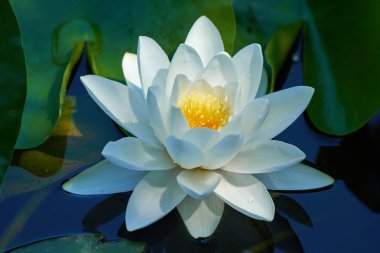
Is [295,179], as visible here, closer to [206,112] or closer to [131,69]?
[206,112]

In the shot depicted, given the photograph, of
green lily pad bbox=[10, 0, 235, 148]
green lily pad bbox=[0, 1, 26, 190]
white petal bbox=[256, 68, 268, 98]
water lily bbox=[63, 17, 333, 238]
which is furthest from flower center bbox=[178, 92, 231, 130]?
green lily pad bbox=[0, 1, 26, 190]

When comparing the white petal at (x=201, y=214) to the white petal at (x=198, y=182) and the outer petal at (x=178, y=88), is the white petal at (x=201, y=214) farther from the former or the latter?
the outer petal at (x=178, y=88)

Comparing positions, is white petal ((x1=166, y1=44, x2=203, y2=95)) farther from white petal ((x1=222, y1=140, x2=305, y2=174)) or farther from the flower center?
white petal ((x1=222, y1=140, x2=305, y2=174))

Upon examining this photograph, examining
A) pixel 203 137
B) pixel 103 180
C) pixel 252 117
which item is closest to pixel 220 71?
pixel 252 117

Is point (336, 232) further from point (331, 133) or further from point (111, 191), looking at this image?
point (111, 191)

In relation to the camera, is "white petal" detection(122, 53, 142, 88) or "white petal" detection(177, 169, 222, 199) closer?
"white petal" detection(177, 169, 222, 199)
